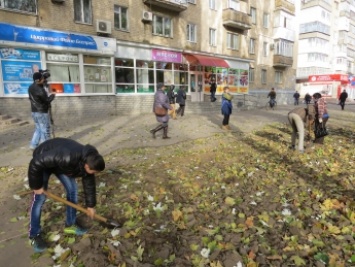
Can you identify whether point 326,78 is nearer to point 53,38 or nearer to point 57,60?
point 57,60

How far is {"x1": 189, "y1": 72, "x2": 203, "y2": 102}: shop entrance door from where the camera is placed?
21.9 m

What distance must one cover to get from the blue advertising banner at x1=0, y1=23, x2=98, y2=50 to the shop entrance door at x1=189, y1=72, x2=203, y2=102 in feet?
29.7

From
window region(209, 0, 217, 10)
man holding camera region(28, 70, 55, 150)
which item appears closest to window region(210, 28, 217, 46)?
window region(209, 0, 217, 10)

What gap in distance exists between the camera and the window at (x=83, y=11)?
14.8 m

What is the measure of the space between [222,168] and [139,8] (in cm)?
1517

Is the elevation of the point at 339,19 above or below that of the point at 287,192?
above

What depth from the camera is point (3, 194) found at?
187 inches

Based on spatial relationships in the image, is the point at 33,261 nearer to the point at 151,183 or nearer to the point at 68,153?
the point at 68,153

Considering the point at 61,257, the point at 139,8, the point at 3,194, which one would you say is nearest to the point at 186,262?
the point at 61,257

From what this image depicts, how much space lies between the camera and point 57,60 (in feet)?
45.9

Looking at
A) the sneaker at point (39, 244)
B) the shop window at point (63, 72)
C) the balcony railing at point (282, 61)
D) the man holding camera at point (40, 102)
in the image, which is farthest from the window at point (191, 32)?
the sneaker at point (39, 244)

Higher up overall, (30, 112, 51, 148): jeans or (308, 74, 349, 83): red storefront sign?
(308, 74, 349, 83): red storefront sign

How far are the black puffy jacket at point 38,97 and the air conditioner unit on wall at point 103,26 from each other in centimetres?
1001

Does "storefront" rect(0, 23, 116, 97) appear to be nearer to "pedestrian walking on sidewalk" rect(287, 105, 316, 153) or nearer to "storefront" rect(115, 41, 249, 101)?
"storefront" rect(115, 41, 249, 101)
